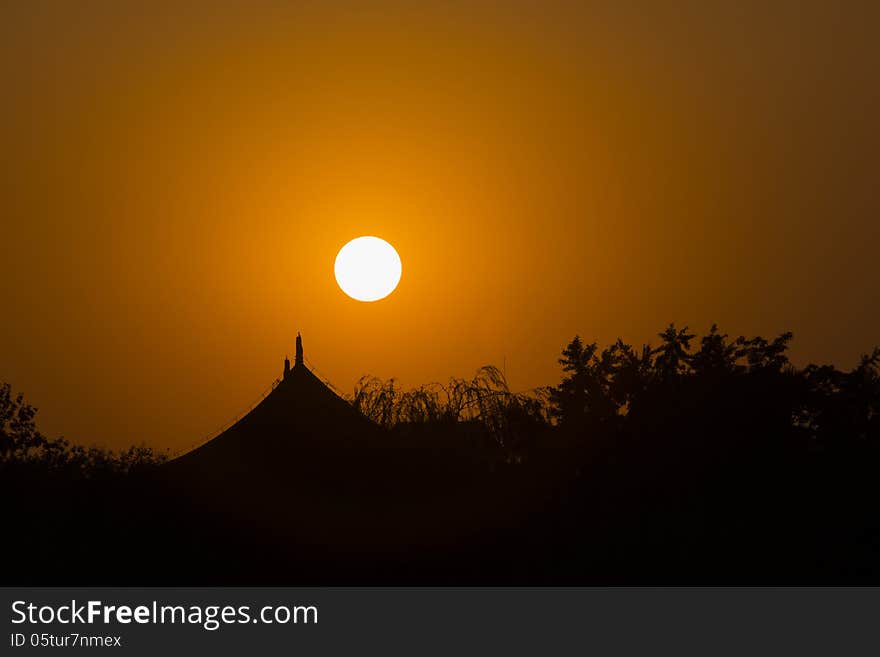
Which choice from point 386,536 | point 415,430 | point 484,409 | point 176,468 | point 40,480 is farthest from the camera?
point 484,409

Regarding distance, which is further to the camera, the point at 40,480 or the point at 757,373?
the point at 757,373

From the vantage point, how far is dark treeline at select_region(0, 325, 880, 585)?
25094mm

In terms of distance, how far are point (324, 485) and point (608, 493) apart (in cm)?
562

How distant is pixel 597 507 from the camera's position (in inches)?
1064

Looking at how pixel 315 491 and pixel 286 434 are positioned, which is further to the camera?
pixel 286 434

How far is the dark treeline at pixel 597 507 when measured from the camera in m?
25.1

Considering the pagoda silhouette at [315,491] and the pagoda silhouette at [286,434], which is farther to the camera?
the pagoda silhouette at [286,434]

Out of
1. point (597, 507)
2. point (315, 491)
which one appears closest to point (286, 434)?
point (315, 491)

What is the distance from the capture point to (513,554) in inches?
1015

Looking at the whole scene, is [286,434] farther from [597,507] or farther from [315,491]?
[597,507]

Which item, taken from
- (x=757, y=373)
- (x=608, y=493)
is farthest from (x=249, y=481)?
(x=757, y=373)

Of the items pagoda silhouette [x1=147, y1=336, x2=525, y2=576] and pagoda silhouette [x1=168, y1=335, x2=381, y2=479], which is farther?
pagoda silhouette [x1=168, y1=335, x2=381, y2=479]
